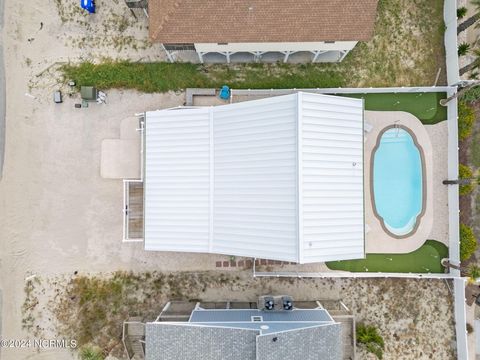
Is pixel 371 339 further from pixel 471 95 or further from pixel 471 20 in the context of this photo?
pixel 471 20

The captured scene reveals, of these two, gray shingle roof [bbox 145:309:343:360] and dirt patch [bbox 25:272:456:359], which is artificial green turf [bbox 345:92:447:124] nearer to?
dirt patch [bbox 25:272:456:359]

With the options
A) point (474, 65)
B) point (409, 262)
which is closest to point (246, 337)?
point (409, 262)

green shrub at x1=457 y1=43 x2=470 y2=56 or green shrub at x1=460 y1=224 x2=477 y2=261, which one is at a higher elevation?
green shrub at x1=457 y1=43 x2=470 y2=56

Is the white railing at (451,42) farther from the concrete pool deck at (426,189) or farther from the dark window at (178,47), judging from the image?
the dark window at (178,47)

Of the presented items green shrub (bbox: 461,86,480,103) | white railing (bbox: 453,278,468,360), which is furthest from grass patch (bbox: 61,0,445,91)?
white railing (bbox: 453,278,468,360)

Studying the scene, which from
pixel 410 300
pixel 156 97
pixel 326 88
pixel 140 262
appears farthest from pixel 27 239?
pixel 410 300
